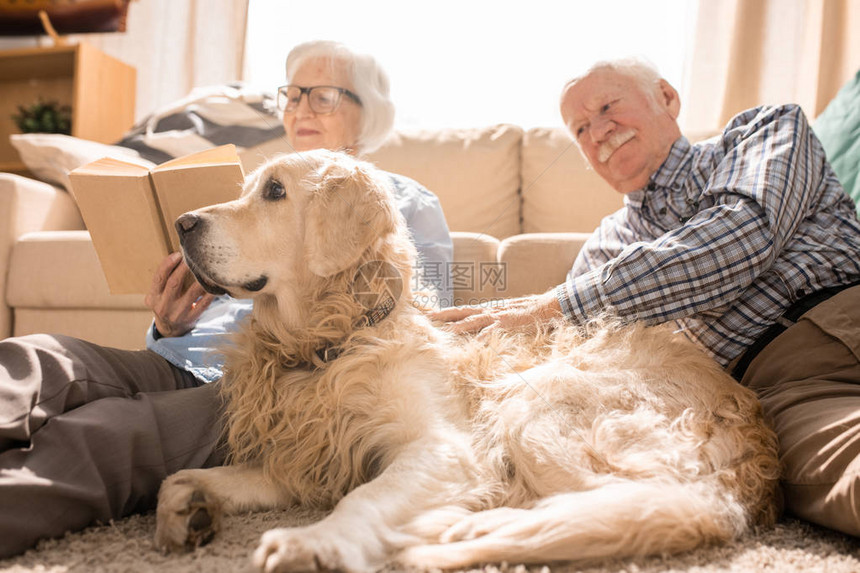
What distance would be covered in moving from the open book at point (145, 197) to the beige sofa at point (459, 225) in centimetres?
113

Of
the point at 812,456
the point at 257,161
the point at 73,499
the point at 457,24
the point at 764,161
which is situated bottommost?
the point at 73,499

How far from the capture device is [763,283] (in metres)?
1.59

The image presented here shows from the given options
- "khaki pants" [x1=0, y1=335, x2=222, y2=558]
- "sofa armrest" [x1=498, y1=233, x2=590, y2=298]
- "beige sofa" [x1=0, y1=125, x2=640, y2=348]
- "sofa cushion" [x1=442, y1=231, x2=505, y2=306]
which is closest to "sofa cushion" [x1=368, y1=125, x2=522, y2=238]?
"beige sofa" [x1=0, y1=125, x2=640, y2=348]

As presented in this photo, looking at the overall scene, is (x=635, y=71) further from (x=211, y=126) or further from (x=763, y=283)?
(x=211, y=126)

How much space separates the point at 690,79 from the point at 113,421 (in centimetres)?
369

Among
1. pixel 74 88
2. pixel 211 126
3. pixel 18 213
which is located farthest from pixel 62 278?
pixel 74 88

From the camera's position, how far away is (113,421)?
48.7 inches

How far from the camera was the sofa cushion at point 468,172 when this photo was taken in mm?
3160

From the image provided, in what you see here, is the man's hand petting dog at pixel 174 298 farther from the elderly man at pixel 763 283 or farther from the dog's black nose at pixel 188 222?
the elderly man at pixel 763 283

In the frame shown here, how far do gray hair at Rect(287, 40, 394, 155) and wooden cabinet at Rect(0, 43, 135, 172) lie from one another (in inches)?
103

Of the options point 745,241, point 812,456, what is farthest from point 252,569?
point 745,241

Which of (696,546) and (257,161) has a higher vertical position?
(257,161)

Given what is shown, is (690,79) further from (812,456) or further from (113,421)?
(113,421)

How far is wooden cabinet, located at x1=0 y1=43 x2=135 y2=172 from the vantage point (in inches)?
164
